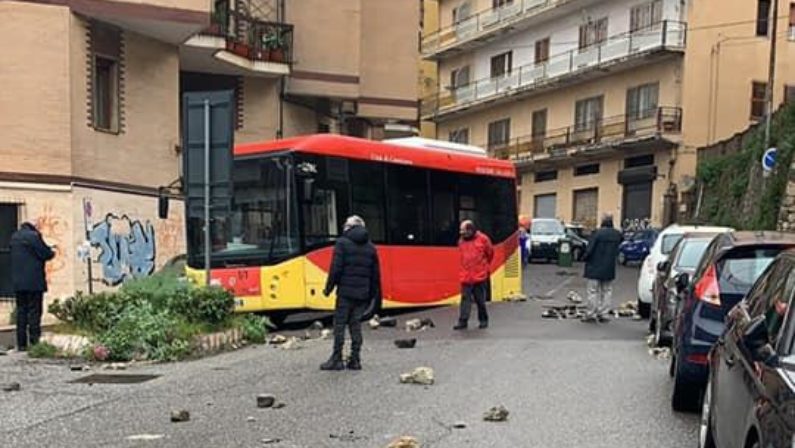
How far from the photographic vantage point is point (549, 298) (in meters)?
21.9

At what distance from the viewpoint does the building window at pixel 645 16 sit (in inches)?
1638

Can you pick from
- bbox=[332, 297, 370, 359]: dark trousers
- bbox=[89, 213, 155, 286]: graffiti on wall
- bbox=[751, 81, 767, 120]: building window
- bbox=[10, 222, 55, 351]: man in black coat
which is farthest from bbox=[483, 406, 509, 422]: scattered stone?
bbox=[751, 81, 767, 120]: building window

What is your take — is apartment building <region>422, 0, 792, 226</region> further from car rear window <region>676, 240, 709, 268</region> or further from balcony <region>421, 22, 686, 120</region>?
car rear window <region>676, 240, 709, 268</region>

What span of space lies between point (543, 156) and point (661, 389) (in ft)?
130

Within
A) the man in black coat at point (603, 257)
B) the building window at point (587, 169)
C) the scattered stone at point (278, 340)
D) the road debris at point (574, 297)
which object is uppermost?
the building window at point (587, 169)

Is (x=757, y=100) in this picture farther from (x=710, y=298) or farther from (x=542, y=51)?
(x=710, y=298)

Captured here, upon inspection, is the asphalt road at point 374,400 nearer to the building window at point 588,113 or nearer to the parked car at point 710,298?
the parked car at point 710,298

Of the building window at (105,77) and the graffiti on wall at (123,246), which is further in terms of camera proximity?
the building window at (105,77)

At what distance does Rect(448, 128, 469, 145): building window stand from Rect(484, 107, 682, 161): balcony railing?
352 cm

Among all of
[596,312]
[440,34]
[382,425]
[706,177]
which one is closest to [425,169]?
[596,312]

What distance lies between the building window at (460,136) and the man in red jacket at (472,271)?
42.4m

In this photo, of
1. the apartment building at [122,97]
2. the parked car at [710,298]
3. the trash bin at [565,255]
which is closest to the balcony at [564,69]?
the trash bin at [565,255]

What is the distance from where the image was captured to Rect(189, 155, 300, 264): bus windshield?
574 inches

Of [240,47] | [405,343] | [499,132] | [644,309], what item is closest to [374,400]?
[405,343]
